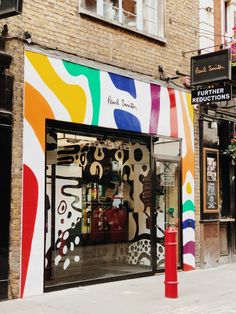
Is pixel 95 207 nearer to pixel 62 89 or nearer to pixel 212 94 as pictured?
pixel 62 89

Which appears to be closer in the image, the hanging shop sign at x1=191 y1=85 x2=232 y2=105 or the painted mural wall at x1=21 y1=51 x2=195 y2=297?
the painted mural wall at x1=21 y1=51 x2=195 y2=297

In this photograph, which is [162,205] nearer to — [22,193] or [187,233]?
[187,233]

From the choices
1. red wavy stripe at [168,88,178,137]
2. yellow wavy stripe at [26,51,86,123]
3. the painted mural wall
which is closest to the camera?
the painted mural wall

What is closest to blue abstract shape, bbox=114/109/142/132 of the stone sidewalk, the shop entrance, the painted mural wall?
the painted mural wall

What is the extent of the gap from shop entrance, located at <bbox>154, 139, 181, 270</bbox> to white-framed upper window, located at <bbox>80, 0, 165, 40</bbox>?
246cm

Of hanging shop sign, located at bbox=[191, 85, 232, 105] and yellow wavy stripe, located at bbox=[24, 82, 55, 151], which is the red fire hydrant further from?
hanging shop sign, located at bbox=[191, 85, 232, 105]

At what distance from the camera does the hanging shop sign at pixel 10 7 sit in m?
7.07

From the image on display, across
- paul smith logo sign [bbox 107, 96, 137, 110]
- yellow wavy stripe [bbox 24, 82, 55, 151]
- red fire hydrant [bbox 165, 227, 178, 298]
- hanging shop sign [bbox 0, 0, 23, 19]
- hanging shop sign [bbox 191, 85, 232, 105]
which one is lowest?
red fire hydrant [bbox 165, 227, 178, 298]

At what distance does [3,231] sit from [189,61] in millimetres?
6553

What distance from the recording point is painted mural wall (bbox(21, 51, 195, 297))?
8.58 metres

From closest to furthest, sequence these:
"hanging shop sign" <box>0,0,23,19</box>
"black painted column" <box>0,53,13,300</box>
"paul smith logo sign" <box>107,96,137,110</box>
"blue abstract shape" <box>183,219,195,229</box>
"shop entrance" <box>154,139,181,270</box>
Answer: "hanging shop sign" <box>0,0,23,19</box>
"black painted column" <box>0,53,13,300</box>
"paul smith logo sign" <box>107,96,137,110</box>
"shop entrance" <box>154,139,181,270</box>
"blue abstract shape" <box>183,219,195,229</box>

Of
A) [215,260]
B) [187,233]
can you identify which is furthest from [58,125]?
[215,260]

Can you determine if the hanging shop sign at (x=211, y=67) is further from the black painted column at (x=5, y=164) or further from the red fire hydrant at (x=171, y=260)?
the black painted column at (x=5, y=164)

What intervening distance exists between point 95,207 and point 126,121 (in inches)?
71.0
